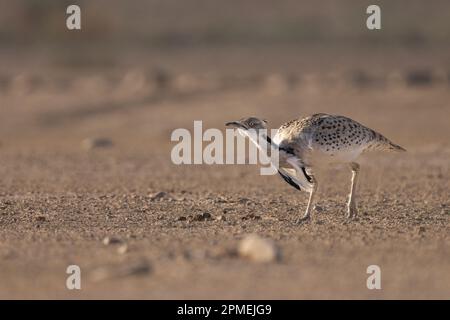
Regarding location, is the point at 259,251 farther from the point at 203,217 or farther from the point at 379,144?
the point at 379,144

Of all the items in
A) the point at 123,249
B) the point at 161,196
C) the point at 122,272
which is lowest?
the point at 122,272

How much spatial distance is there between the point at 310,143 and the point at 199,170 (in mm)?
4428

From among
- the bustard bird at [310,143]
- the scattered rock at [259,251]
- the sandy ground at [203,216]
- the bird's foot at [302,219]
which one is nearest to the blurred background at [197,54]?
the sandy ground at [203,216]

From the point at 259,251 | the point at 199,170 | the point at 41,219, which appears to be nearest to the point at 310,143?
the point at 259,251

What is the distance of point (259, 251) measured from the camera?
6.62 m

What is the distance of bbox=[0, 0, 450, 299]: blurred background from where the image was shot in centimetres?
641

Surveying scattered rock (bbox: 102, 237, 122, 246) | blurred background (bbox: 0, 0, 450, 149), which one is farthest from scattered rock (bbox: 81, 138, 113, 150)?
scattered rock (bbox: 102, 237, 122, 246)

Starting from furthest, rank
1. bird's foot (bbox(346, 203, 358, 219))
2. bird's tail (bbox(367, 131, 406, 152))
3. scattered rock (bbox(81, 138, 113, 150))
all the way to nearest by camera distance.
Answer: scattered rock (bbox(81, 138, 113, 150)) < bird's tail (bbox(367, 131, 406, 152)) < bird's foot (bbox(346, 203, 358, 219))

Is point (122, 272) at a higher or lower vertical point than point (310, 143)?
lower

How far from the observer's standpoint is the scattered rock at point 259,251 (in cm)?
660

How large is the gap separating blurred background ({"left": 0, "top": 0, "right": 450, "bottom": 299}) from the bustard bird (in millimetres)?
430

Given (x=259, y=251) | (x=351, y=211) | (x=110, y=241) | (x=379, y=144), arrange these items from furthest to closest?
(x=379, y=144) → (x=351, y=211) → (x=110, y=241) → (x=259, y=251)

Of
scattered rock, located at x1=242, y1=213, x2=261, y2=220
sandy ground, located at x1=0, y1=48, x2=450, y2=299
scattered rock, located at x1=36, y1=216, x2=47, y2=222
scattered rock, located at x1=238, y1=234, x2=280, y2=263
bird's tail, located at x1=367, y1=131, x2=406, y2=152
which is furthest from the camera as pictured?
bird's tail, located at x1=367, y1=131, x2=406, y2=152

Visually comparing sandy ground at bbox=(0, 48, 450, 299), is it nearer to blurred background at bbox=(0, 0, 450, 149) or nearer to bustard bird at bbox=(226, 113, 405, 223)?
bustard bird at bbox=(226, 113, 405, 223)
